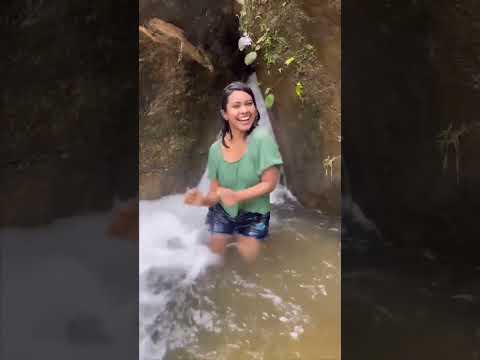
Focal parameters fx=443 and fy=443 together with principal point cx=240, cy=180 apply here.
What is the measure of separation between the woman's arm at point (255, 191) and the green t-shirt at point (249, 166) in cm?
1

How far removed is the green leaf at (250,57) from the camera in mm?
1814

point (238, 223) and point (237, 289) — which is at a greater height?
point (238, 223)

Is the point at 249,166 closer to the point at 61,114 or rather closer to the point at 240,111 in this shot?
the point at 240,111

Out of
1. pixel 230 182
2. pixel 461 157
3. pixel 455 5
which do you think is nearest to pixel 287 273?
pixel 230 182

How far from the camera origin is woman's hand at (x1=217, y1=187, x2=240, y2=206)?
178cm

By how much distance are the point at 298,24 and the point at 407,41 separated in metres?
0.44

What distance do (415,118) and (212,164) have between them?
79cm

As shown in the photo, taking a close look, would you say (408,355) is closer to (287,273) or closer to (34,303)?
(287,273)

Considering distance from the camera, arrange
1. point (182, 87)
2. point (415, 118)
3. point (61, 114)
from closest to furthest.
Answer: point (415, 118) < point (61, 114) < point (182, 87)

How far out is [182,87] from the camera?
1.83m

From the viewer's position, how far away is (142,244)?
173 centimetres

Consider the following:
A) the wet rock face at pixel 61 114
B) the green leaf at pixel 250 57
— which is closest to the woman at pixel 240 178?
the green leaf at pixel 250 57

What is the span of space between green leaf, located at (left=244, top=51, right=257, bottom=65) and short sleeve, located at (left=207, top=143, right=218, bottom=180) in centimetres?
37

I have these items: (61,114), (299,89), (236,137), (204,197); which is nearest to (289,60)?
(299,89)
